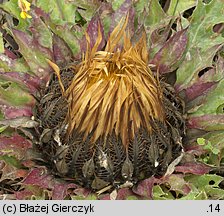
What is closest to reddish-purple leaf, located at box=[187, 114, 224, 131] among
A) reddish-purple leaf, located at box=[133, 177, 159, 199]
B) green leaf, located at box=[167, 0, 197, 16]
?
reddish-purple leaf, located at box=[133, 177, 159, 199]

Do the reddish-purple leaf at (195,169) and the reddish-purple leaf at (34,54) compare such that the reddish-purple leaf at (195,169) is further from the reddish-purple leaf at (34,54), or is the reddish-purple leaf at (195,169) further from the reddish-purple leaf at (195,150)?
the reddish-purple leaf at (34,54)

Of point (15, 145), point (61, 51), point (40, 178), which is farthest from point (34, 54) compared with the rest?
point (40, 178)

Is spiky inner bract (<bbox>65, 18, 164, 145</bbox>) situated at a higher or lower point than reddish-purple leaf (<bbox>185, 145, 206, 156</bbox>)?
higher

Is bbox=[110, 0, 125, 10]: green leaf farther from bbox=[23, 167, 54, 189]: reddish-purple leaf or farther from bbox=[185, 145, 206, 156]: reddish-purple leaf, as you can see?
bbox=[23, 167, 54, 189]: reddish-purple leaf

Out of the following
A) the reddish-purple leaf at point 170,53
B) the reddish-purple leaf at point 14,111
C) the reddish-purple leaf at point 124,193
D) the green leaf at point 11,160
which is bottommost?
the reddish-purple leaf at point 124,193

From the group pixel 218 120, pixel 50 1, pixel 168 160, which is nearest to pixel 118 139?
pixel 168 160

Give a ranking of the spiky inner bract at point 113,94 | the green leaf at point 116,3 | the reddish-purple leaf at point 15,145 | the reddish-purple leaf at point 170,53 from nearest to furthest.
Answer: the spiky inner bract at point 113,94
the reddish-purple leaf at point 15,145
the reddish-purple leaf at point 170,53
the green leaf at point 116,3

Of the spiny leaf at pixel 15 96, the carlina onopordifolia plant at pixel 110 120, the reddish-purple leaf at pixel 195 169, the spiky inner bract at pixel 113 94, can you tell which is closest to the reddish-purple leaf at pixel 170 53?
the carlina onopordifolia plant at pixel 110 120
